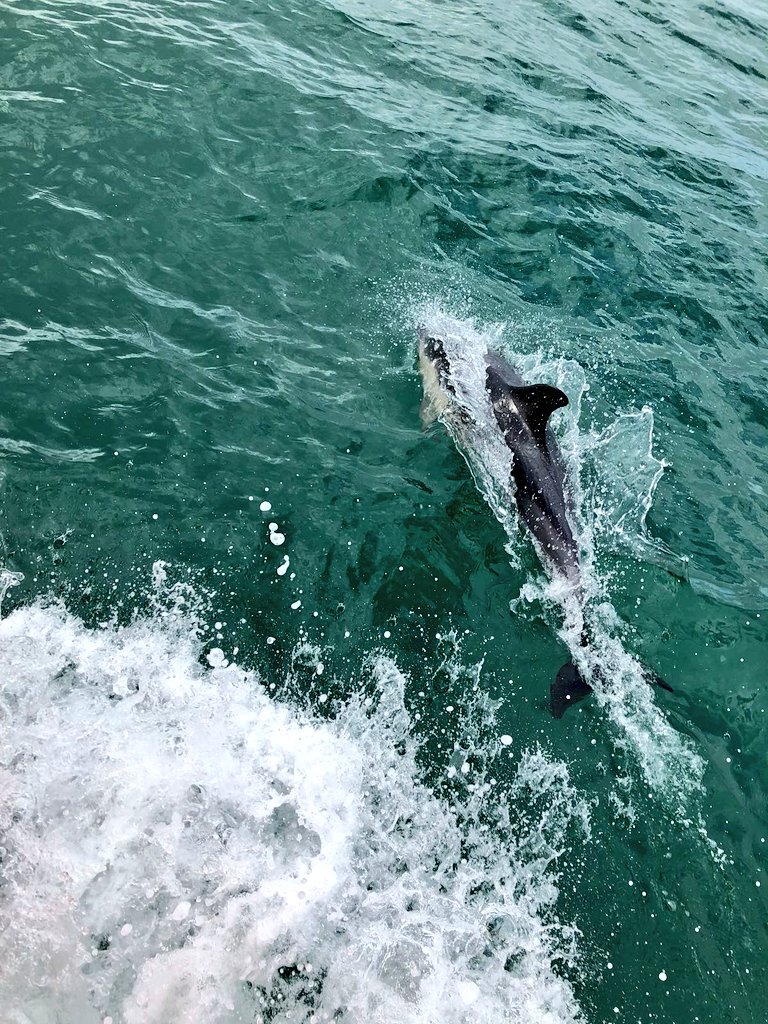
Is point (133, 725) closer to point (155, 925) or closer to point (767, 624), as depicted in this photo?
point (155, 925)

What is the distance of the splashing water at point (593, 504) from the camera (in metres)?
7.98

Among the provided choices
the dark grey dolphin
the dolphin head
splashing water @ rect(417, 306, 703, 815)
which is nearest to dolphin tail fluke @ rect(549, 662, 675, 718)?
splashing water @ rect(417, 306, 703, 815)

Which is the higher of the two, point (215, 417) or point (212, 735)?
point (215, 417)

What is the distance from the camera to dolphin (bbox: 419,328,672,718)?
8.83 metres

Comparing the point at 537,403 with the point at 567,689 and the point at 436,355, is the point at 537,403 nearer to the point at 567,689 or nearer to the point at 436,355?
the point at 436,355

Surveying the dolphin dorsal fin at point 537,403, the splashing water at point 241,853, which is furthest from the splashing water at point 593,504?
the splashing water at point 241,853

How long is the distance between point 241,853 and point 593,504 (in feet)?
18.8

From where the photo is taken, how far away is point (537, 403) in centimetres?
964

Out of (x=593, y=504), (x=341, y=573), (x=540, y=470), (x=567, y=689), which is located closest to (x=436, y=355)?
(x=540, y=470)

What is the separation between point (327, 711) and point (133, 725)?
5.94ft

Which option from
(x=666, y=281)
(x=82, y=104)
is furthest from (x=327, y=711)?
(x=82, y=104)

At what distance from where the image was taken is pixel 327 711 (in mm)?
7621

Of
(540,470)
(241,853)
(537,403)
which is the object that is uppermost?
(537,403)

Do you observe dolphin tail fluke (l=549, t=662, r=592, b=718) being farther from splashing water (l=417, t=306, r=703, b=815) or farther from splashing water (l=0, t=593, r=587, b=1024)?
splashing water (l=0, t=593, r=587, b=1024)
